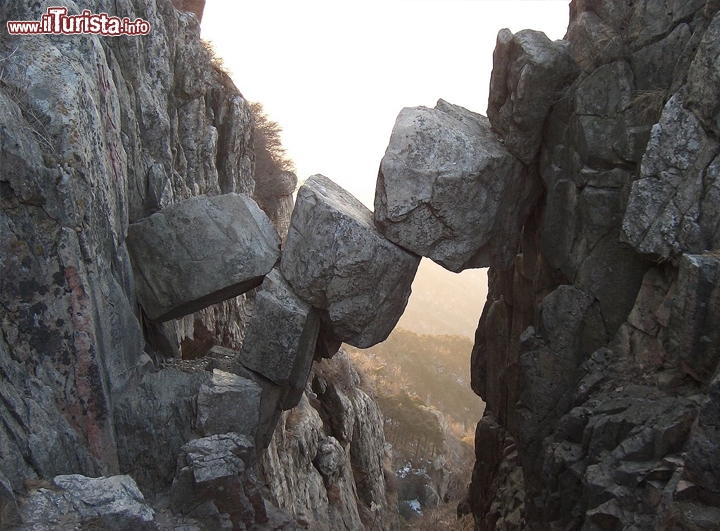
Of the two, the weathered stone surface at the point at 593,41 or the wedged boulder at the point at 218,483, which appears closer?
the wedged boulder at the point at 218,483

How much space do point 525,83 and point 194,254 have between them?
8179 millimetres

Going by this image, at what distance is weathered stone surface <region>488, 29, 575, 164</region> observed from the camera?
43.1 ft

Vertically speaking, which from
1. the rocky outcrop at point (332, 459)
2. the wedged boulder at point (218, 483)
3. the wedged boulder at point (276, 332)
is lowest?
the rocky outcrop at point (332, 459)

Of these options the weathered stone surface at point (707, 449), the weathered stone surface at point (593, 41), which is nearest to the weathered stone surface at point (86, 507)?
the weathered stone surface at point (707, 449)

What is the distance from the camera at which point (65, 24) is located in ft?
36.9

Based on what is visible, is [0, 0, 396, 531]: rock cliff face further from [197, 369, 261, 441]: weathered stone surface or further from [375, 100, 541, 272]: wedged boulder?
[375, 100, 541, 272]: wedged boulder

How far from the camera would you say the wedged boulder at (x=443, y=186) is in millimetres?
13422

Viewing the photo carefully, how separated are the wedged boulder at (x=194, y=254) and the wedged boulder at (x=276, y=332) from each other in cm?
63

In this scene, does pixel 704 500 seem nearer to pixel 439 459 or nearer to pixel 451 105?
pixel 451 105

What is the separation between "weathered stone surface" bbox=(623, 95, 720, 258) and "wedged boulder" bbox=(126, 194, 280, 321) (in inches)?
311

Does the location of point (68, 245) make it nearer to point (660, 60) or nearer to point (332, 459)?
point (660, 60)

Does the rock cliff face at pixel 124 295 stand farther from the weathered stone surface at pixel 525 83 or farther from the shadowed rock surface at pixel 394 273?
the weathered stone surface at pixel 525 83

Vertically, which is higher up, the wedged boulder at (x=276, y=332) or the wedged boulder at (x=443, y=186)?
the wedged boulder at (x=443, y=186)

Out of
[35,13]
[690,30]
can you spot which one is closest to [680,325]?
[690,30]
